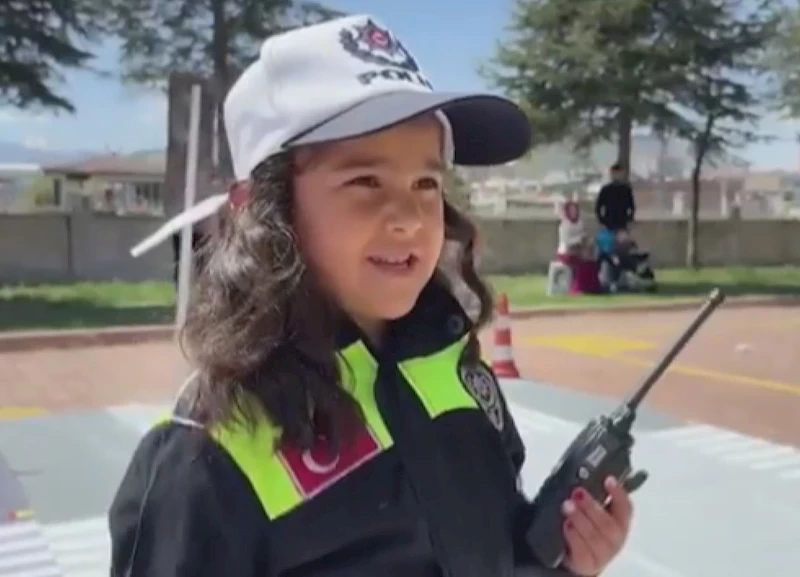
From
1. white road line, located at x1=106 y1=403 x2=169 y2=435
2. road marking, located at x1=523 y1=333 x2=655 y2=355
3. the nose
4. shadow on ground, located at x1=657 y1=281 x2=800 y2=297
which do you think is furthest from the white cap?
shadow on ground, located at x1=657 y1=281 x2=800 y2=297

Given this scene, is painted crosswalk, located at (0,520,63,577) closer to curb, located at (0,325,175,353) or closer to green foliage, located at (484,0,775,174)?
curb, located at (0,325,175,353)

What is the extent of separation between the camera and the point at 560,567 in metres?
1.61

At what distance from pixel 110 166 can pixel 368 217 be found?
4382 centimetres

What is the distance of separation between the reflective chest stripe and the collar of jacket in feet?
0.04

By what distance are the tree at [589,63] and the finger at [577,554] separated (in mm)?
17976

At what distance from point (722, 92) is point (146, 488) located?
20.4 m

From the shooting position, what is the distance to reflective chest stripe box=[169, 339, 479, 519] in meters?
1.32

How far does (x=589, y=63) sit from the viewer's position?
19.5 metres

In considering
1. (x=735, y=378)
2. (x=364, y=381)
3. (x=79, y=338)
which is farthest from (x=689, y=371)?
(x=364, y=381)

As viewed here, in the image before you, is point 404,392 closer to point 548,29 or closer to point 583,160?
point 548,29

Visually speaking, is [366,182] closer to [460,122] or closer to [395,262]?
[395,262]

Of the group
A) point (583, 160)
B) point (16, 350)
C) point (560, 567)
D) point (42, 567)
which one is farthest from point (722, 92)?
point (560, 567)

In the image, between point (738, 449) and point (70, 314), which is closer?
point (738, 449)

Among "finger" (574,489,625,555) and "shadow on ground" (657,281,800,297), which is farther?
"shadow on ground" (657,281,800,297)
